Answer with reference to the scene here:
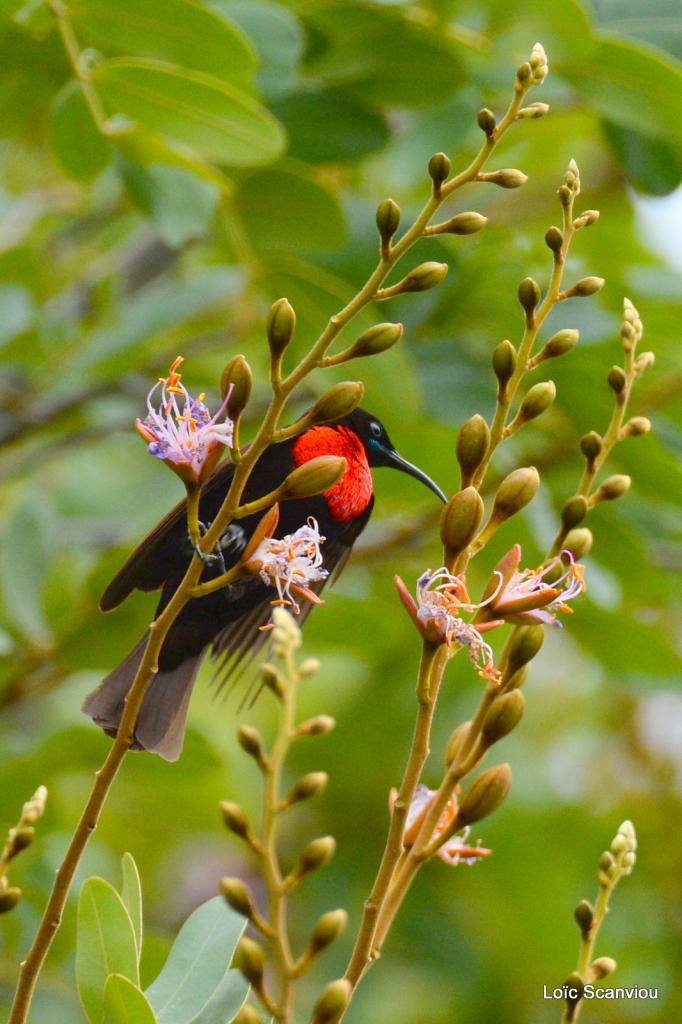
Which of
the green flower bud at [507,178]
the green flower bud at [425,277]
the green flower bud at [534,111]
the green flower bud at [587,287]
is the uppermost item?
the green flower bud at [534,111]

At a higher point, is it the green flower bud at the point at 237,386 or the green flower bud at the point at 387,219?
the green flower bud at the point at 387,219

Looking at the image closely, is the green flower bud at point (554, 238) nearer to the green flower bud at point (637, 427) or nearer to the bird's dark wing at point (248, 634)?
the green flower bud at point (637, 427)

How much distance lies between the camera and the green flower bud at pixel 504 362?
3.09 feet

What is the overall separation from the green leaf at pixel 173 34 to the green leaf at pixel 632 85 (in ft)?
1.75

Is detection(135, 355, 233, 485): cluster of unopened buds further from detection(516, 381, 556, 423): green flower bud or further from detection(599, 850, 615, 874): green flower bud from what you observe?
detection(599, 850, 615, 874): green flower bud

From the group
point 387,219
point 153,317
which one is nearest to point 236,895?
point 387,219

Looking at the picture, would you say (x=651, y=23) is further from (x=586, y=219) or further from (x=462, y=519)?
(x=462, y=519)

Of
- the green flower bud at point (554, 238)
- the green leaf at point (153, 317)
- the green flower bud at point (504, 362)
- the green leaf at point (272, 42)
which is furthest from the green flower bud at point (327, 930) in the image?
the green leaf at point (153, 317)

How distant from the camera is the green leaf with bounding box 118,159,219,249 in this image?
1851 mm

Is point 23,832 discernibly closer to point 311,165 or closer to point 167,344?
point 311,165

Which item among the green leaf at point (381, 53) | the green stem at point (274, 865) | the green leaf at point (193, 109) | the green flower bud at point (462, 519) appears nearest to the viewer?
the green stem at point (274, 865)

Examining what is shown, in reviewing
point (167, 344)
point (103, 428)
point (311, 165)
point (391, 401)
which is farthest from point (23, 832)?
point (167, 344)

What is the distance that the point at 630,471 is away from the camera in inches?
73.1

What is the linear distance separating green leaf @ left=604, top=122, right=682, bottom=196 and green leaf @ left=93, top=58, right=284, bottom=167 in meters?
0.68
